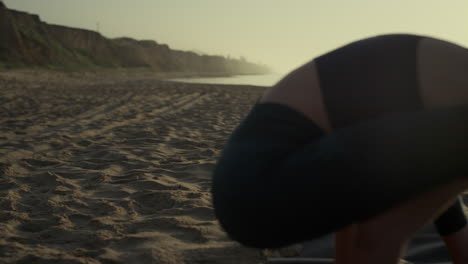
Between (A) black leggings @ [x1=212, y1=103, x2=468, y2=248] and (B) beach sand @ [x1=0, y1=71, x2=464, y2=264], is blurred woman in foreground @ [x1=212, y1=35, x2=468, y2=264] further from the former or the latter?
(B) beach sand @ [x1=0, y1=71, x2=464, y2=264]

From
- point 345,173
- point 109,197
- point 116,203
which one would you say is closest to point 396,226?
point 345,173

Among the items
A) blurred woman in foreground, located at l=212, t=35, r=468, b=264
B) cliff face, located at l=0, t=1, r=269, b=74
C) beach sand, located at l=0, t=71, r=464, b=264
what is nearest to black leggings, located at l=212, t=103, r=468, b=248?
blurred woman in foreground, located at l=212, t=35, r=468, b=264

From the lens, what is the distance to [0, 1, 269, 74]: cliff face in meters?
28.7

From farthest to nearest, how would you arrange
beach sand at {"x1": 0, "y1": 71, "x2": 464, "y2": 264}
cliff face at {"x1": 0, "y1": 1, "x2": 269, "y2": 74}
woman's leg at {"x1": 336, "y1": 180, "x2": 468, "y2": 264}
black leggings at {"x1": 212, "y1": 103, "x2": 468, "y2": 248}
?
cliff face at {"x1": 0, "y1": 1, "x2": 269, "y2": 74}
beach sand at {"x1": 0, "y1": 71, "x2": 464, "y2": 264}
woman's leg at {"x1": 336, "y1": 180, "x2": 468, "y2": 264}
black leggings at {"x1": 212, "y1": 103, "x2": 468, "y2": 248}

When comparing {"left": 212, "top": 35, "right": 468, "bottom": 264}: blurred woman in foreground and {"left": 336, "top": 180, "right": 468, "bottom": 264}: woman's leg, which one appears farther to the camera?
{"left": 336, "top": 180, "right": 468, "bottom": 264}: woman's leg

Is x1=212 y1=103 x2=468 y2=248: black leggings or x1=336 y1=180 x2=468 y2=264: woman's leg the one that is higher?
x1=212 y1=103 x2=468 y2=248: black leggings

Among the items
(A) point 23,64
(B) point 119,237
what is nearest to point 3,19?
(A) point 23,64

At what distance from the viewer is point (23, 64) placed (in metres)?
27.8

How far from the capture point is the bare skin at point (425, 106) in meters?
0.80

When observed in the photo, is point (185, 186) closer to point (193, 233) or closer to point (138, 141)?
point (193, 233)

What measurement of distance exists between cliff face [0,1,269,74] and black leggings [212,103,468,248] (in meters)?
28.7

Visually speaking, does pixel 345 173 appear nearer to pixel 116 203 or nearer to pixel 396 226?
pixel 396 226

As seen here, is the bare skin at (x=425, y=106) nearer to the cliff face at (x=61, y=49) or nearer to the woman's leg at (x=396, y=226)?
the woman's leg at (x=396, y=226)

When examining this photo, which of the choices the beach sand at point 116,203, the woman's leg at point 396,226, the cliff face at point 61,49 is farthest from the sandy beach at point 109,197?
the cliff face at point 61,49
